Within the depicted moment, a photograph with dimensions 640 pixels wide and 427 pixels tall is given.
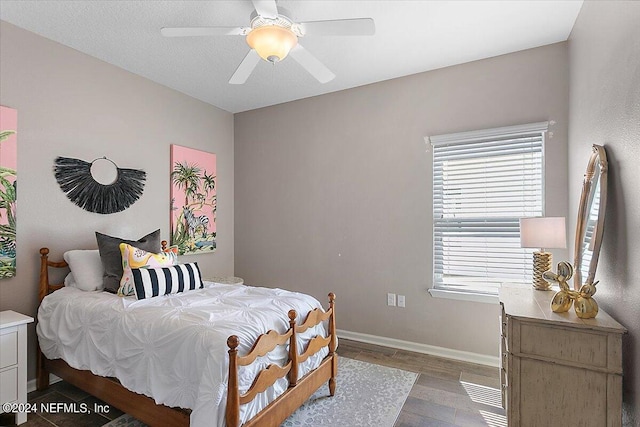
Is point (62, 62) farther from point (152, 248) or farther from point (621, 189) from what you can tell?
point (621, 189)

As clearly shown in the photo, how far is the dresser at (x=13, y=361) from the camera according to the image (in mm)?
2053

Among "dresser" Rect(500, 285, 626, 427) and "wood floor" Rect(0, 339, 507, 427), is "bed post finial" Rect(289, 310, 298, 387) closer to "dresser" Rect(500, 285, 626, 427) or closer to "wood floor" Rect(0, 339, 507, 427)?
"wood floor" Rect(0, 339, 507, 427)

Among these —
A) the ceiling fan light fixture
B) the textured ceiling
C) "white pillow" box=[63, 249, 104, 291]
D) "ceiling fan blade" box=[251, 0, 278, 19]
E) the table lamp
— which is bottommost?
"white pillow" box=[63, 249, 104, 291]

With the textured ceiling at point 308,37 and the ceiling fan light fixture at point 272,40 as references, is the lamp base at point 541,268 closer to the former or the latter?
the textured ceiling at point 308,37

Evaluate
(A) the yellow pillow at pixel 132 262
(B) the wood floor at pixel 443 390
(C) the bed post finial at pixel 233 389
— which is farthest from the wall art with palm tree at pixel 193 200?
(C) the bed post finial at pixel 233 389

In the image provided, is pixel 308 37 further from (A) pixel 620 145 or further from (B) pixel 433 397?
(B) pixel 433 397

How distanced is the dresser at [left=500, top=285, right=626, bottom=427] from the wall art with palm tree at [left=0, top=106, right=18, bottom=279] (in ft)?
10.9

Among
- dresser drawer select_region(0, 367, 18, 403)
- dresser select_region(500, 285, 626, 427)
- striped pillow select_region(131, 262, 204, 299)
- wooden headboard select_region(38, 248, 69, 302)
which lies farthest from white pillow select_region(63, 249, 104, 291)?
dresser select_region(500, 285, 626, 427)

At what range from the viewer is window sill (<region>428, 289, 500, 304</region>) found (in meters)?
2.93

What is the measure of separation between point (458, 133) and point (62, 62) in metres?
3.50

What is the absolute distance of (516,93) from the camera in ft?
9.41

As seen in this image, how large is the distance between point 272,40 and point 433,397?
2682 mm

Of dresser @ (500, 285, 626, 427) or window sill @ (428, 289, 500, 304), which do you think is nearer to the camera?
dresser @ (500, 285, 626, 427)

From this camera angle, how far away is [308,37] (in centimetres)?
264
